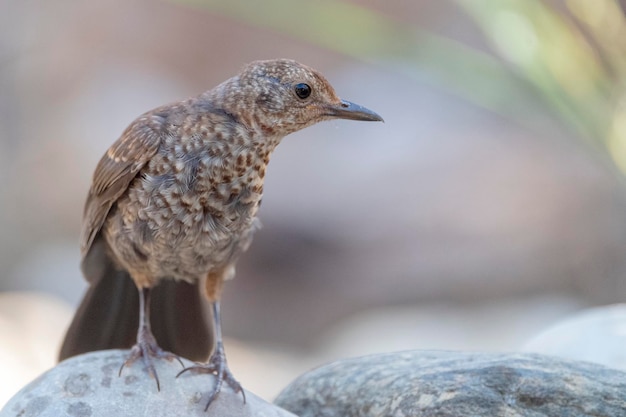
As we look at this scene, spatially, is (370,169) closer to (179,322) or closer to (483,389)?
(179,322)

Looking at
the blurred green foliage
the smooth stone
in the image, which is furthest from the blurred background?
the smooth stone

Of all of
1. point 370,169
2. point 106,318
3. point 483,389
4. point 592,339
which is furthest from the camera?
point 370,169

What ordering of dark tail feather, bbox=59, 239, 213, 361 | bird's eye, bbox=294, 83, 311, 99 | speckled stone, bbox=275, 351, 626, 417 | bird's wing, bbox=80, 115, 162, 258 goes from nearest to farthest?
speckled stone, bbox=275, 351, 626, 417, bird's eye, bbox=294, 83, 311, 99, bird's wing, bbox=80, 115, 162, 258, dark tail feather, bbox=59, 239, 213, 361

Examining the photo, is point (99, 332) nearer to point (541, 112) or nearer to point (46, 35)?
point (541, 112)

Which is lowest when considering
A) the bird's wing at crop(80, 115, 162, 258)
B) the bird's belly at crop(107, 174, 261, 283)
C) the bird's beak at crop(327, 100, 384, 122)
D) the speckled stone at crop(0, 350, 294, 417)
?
the speckled stone at crop(0, 350, 294, 417)

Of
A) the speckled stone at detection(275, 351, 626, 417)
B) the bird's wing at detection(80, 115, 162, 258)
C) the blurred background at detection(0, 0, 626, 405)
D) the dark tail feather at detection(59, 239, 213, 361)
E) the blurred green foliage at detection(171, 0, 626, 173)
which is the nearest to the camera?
the speckled stone at detection(275, 351, 626, 417)

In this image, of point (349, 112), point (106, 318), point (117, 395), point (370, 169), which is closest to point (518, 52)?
point (349, 112)

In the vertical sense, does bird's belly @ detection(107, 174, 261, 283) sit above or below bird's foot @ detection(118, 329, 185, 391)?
above

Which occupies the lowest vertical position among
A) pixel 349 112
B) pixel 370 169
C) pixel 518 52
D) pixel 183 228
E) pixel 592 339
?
pixel 592 339

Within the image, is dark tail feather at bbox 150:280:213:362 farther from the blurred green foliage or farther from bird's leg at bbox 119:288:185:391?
the blurred green foliage
